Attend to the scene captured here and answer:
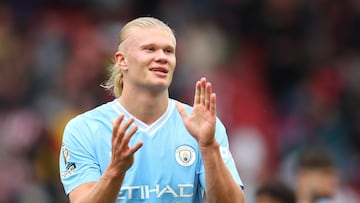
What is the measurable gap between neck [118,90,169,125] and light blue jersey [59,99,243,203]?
0.12 ft

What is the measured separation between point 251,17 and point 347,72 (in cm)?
148

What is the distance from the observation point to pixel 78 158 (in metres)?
8.20

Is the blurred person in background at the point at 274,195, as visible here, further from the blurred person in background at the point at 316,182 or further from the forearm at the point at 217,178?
the forearm at the point at 217,178

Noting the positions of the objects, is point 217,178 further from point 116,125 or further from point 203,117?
point 116,125

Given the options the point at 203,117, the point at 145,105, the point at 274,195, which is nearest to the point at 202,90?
the point at 203,117

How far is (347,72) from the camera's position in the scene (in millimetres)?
16188

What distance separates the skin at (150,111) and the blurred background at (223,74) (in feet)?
16.8

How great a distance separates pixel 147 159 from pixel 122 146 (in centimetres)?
75

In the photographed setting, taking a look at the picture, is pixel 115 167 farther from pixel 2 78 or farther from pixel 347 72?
pixel 347 72

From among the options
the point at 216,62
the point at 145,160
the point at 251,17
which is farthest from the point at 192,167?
the point at 251,17

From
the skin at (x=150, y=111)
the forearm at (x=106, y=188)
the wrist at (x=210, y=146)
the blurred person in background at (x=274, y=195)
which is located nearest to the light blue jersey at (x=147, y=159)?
the skin at (x=150, y=111)

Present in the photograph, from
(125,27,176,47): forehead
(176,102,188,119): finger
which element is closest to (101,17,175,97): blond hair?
(125,27,176,47): forehead

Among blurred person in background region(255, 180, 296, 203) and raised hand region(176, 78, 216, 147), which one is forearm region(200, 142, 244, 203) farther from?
blurred person in background region(255, 180, 296, 203)

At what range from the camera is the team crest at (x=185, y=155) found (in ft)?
27.1
